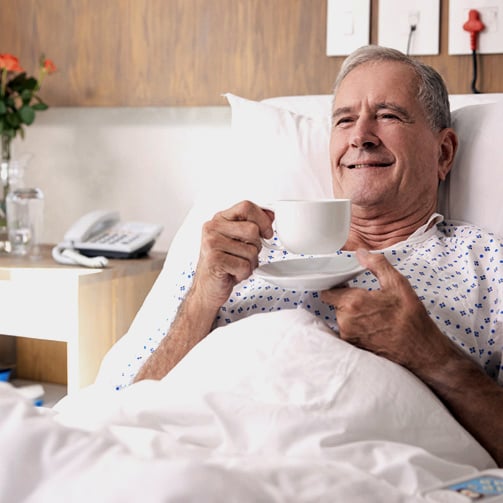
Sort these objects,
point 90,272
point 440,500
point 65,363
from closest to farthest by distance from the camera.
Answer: point 440,500, point 90,272, point 65,363

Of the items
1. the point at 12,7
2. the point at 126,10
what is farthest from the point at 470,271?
the point at 12,7

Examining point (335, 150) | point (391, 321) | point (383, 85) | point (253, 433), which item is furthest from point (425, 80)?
point (253, 433)

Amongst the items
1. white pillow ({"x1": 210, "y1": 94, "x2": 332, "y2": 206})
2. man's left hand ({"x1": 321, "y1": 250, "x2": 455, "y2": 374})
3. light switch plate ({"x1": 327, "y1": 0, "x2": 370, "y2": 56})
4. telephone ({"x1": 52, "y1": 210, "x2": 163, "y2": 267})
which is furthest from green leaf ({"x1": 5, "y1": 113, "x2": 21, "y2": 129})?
man's left hand ({"x1": 321, "y1": 250, "x2": 455, "y2": 374})

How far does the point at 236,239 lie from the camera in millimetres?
1244

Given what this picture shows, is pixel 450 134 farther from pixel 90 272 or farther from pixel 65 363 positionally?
pixel 65 363

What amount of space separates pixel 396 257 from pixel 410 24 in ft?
2.64

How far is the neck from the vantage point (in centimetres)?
154

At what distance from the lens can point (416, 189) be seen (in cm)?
152

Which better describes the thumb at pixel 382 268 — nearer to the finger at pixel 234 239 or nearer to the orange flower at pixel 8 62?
the finger at pixel 234 239

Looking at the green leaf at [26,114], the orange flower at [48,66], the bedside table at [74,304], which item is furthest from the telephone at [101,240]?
the orange flower at [48,66]

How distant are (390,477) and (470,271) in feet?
1.82

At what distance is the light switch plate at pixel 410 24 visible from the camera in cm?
195

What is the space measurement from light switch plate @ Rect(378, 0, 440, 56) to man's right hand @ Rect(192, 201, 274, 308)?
907 mm

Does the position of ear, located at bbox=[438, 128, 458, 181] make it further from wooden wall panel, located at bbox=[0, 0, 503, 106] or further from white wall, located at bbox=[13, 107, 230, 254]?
white wall, located at bbox=[13, 107, 230, 254]
